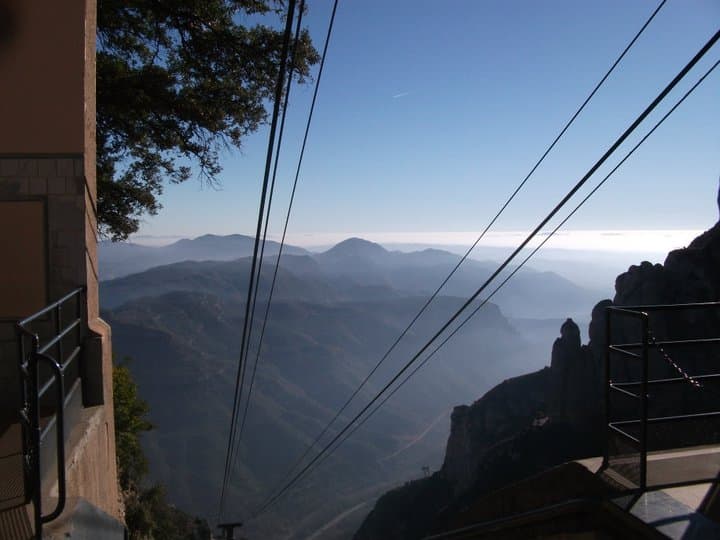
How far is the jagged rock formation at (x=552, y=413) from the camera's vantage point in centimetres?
4344

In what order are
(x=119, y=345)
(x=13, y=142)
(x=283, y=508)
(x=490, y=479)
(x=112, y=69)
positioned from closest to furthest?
(x=13, y=142) → (x=112, y=69) → (x=490, y=479) → (x=283, y=508) → (x=119, y=345)

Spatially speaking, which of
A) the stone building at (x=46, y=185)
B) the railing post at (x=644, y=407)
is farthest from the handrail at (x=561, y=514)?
the stone building at (x=46, y=185)

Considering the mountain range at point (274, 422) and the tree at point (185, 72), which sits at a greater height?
the tree at point (185, 72)

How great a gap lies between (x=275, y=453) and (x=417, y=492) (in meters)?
71.9

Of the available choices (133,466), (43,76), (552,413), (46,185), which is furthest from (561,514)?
(552,413)

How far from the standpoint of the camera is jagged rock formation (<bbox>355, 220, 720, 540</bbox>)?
43438mm

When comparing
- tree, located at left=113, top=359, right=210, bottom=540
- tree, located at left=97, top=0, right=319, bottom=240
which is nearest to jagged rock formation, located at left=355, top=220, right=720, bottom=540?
tree, located at left=113, top=359, right=210, bottom=540

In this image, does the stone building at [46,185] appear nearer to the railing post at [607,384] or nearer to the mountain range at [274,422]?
the railing post at [607,384]

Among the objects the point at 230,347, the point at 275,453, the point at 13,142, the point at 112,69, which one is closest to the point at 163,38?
the point at 112,69

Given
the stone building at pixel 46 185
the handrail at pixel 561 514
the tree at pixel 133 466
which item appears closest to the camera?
the handrail at pixel 561 514

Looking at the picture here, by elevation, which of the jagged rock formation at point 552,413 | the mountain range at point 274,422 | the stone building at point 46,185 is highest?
the stone building at point 46,185

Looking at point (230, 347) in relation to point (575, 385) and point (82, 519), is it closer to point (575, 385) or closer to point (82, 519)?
point (575, 385)

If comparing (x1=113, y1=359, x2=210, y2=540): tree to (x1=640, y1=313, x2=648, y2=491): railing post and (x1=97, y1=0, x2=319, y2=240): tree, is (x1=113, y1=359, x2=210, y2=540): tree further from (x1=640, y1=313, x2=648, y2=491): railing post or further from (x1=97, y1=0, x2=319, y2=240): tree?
(x1=640, y1=313, x2=648, y2=491): railing post

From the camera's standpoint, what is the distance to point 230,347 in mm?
193375
